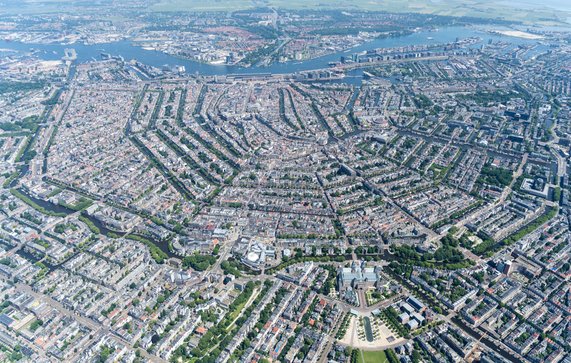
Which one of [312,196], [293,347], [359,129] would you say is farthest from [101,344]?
[359,129]

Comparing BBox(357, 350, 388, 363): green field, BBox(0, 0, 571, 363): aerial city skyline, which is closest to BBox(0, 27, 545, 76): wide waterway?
→ BBox(0, 0, 571, 363): aerial city skyline

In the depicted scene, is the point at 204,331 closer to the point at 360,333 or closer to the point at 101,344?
the point at 101,344

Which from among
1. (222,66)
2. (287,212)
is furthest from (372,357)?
(222,66)

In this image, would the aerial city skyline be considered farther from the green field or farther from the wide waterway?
the wide waterway

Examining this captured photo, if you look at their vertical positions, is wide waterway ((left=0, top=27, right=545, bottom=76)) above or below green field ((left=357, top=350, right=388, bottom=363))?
above

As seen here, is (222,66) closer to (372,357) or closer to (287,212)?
(287,212)
